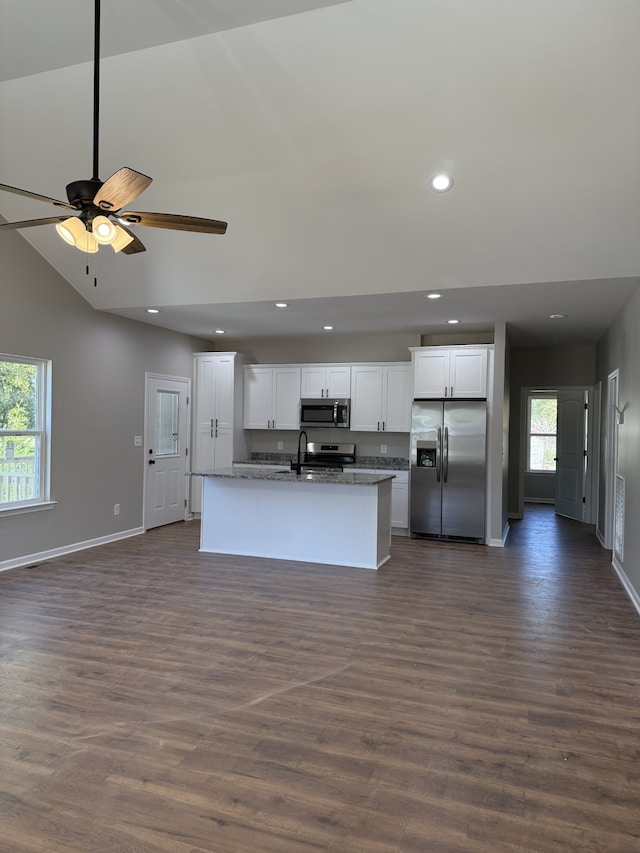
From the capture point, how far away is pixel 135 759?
7.77ft

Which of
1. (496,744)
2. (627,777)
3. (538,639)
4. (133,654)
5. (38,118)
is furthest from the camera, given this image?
(38,118)

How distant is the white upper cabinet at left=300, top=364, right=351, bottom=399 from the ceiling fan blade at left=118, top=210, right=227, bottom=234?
16.2 feet

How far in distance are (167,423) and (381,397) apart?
292 centimetres

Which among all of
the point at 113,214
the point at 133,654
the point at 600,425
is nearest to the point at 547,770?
the point at 133,654

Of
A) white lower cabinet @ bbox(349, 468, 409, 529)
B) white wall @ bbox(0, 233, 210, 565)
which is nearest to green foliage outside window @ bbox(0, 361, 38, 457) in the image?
white wall @ bbox(0, 233, 210, 565)

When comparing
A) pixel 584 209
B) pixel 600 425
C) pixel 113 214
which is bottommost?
pixel 600 425

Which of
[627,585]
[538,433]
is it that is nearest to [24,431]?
[627,585]

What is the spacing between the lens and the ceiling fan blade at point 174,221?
109 inches

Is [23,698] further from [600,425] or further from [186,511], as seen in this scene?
[600,425]

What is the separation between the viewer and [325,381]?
7848 millimetres

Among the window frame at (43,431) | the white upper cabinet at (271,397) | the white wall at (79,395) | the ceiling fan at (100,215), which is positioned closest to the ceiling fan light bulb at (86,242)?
the ceiling fan at (100,215)

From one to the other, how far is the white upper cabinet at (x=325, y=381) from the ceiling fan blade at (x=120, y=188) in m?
5.23

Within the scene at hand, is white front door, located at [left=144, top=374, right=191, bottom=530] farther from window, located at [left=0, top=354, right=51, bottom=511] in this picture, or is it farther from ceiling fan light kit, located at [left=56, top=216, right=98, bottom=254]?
ceiling fan light kit, located at [left=56, top=216, right=98, bottom=254]

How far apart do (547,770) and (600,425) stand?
20.5ft
